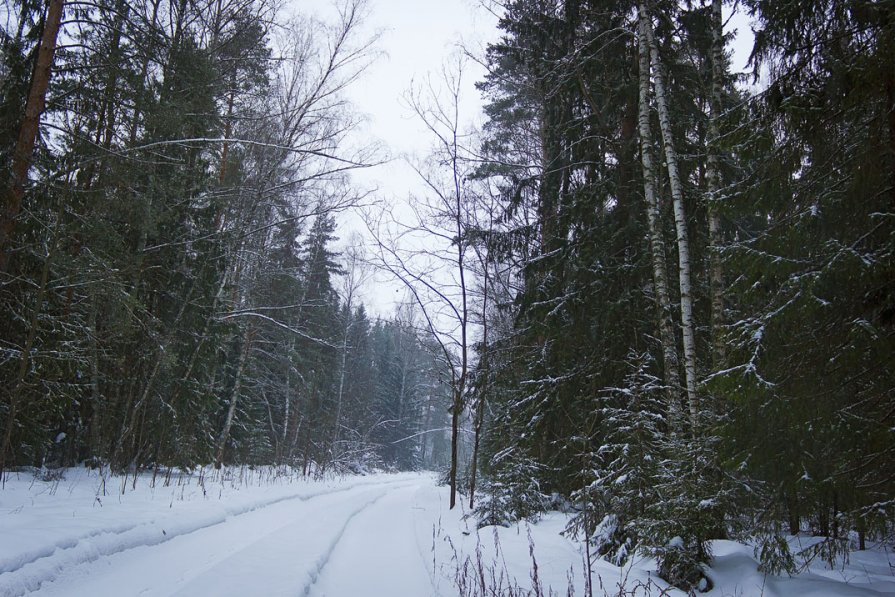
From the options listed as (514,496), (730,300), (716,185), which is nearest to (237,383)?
(514,496)

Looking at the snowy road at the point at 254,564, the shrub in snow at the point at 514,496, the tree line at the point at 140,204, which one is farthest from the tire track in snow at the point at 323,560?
the tree line at the point at 140,204

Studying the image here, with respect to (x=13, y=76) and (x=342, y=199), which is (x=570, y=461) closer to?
(x=342, y=199)

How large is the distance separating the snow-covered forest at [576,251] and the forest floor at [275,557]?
1.08ft

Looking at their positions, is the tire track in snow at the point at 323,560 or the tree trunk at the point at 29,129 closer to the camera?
the tire track in snow at the point at 323,560

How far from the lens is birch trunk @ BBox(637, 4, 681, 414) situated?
6.60 meters

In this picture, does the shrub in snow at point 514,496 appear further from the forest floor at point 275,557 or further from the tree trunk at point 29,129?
the tree trunk at point 29,129

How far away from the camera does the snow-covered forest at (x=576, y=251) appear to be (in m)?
4.19

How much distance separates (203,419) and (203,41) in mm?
8927

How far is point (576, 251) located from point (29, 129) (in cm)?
846

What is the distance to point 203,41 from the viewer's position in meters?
10.7

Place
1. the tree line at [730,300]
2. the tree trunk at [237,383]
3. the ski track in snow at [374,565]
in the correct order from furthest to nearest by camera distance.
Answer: the tree trunk at [237,383] → the ski track in snow at [374,565] → the tree line at [730,300]

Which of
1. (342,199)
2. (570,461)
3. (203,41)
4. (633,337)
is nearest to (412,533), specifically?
(570,461)

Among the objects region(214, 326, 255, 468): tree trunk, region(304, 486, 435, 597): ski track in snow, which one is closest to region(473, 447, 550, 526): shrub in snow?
region(304, 486, 435, 597): ski track in snow

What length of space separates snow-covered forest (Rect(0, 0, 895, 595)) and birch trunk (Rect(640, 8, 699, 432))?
0.04 meters
